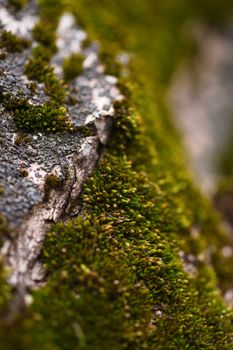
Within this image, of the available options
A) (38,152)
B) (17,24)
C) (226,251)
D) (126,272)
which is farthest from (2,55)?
(226,251)

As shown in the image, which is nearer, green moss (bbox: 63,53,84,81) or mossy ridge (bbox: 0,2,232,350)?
mossy ridge (bbox: 0,2,232,350)

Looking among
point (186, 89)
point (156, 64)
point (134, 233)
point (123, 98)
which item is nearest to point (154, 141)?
point (123, 98)

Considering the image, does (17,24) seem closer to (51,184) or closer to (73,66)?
(73,66)

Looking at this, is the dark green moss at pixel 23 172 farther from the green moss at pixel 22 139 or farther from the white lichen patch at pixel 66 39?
the white lichen patch at pixel 66 39

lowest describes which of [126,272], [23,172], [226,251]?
Result: [126,272]

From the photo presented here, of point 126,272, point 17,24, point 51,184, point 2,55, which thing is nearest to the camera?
point 126,272

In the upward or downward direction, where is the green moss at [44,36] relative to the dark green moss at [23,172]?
upward

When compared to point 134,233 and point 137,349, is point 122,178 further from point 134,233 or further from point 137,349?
point 137,349

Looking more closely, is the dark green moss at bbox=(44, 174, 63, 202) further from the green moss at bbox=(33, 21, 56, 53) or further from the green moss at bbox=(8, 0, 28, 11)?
the green moss at bbox=(8, 0, 28, 11)

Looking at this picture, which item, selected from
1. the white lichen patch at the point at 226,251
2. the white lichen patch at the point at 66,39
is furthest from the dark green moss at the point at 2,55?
the white lichen patch at the point at 226,251

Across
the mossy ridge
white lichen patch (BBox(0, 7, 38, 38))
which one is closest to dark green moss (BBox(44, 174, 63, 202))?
the mossy ridge
